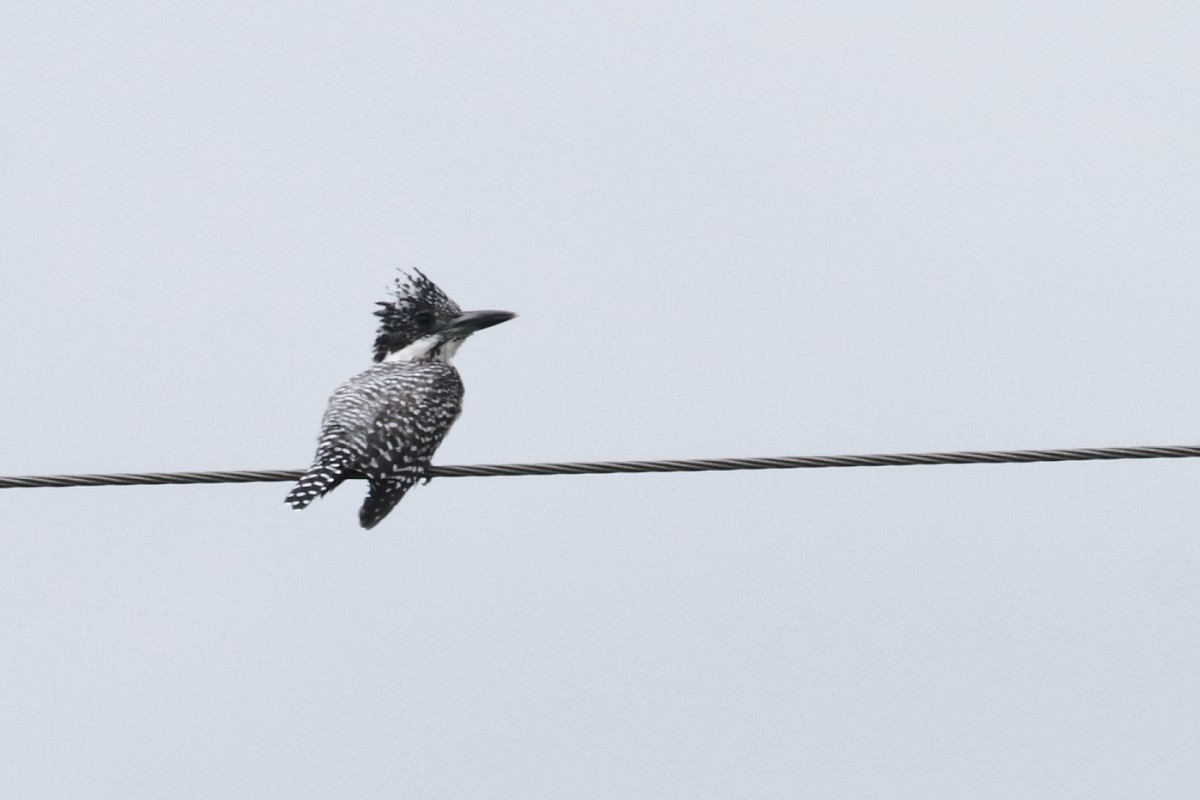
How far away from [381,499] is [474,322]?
6.83 ft

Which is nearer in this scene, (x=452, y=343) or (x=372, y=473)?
(x=372, y=473)

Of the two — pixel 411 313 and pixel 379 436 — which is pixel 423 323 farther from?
pixel 379 436

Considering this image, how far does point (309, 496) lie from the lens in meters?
9.04

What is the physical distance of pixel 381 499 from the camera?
9602 millimetres

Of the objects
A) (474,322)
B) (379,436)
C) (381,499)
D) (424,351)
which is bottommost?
(381,499)

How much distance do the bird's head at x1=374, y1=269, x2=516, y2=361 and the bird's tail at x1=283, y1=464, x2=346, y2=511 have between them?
6.89 ft

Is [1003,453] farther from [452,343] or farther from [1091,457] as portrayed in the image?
[452,343]

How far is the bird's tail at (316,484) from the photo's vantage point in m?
8.97

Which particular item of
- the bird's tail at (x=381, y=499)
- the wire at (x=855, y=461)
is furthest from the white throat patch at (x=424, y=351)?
the wire at (x=855, y=461)

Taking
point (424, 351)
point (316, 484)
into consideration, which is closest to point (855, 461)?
point (316, 484)

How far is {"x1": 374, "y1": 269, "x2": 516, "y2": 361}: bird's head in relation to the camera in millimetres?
11359

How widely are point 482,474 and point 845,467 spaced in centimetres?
138

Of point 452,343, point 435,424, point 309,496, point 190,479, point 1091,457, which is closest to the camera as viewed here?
point 1091,457

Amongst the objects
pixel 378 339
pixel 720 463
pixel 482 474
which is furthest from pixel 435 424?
pixel 720 463
